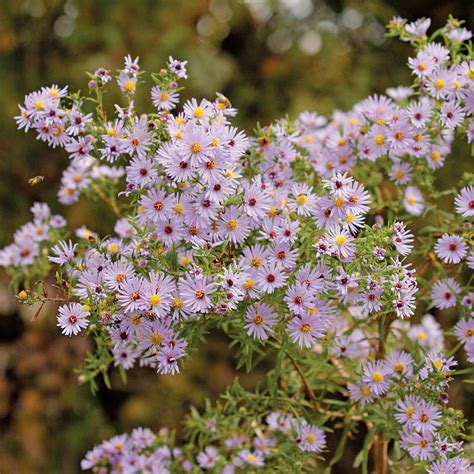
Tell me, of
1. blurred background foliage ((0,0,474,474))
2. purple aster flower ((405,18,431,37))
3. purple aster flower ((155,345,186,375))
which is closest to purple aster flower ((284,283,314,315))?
purple aster flower ((155,345,186,375))

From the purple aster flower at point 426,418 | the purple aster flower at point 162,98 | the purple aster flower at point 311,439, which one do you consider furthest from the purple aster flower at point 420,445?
the purple aster flower at point 162,98

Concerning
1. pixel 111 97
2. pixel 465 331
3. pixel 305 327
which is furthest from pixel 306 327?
pixel 111 97

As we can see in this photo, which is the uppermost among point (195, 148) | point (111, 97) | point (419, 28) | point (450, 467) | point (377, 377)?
point (111, 97)

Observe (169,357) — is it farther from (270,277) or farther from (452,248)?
(452,248)

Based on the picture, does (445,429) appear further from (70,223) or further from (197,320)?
(70,223)

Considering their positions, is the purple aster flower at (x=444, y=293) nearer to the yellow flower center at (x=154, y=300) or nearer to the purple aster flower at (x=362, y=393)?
the purple aster flower at (x=362, y=393)

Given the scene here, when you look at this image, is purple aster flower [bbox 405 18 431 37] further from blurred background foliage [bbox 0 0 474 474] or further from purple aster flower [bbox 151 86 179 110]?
blurred background foliage [bbox 0 0 474 474]
